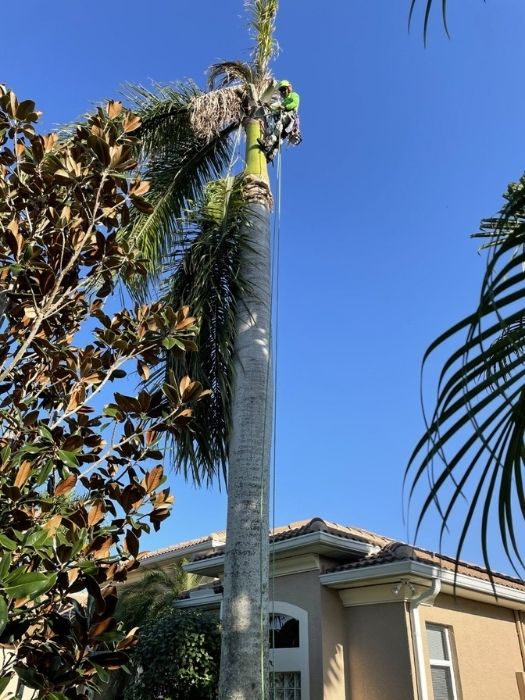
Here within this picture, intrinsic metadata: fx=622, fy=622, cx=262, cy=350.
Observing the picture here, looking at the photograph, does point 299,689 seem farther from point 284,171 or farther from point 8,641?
point 8,641

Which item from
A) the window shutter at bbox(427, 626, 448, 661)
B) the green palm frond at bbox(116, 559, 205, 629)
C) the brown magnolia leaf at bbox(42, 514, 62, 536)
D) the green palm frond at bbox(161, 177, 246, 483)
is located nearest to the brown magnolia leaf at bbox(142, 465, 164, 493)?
the brown magnolia leaf at bbox(42, 514, 62, 536)

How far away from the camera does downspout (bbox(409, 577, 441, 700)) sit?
31.6 ft

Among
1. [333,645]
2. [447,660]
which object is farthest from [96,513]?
[447,660]

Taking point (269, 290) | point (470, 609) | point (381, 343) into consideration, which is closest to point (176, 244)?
point (269, 290)

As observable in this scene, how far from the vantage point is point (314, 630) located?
10.5 metres

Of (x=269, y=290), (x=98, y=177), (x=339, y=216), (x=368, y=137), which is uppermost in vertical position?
(x=339, y=216)

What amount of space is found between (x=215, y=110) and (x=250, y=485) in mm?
5646

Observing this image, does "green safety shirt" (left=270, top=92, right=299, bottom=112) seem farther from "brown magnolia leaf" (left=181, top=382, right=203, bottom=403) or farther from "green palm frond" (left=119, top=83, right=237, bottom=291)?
"brown magnolia leaf" (left=181, top=382, right=203, bottom=403)

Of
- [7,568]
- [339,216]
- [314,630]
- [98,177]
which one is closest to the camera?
[7,568]

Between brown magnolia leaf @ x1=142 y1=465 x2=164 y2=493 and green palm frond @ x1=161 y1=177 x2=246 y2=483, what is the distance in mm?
4371

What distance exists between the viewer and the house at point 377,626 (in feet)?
32.6

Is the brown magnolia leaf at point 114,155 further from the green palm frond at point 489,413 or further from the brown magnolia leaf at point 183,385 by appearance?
the green palm frond at point 489,413

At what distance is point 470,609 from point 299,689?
11.9 feet

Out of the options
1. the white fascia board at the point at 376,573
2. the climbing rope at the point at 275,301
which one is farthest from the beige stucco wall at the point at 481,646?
the climbing rope at the point at 275,301
